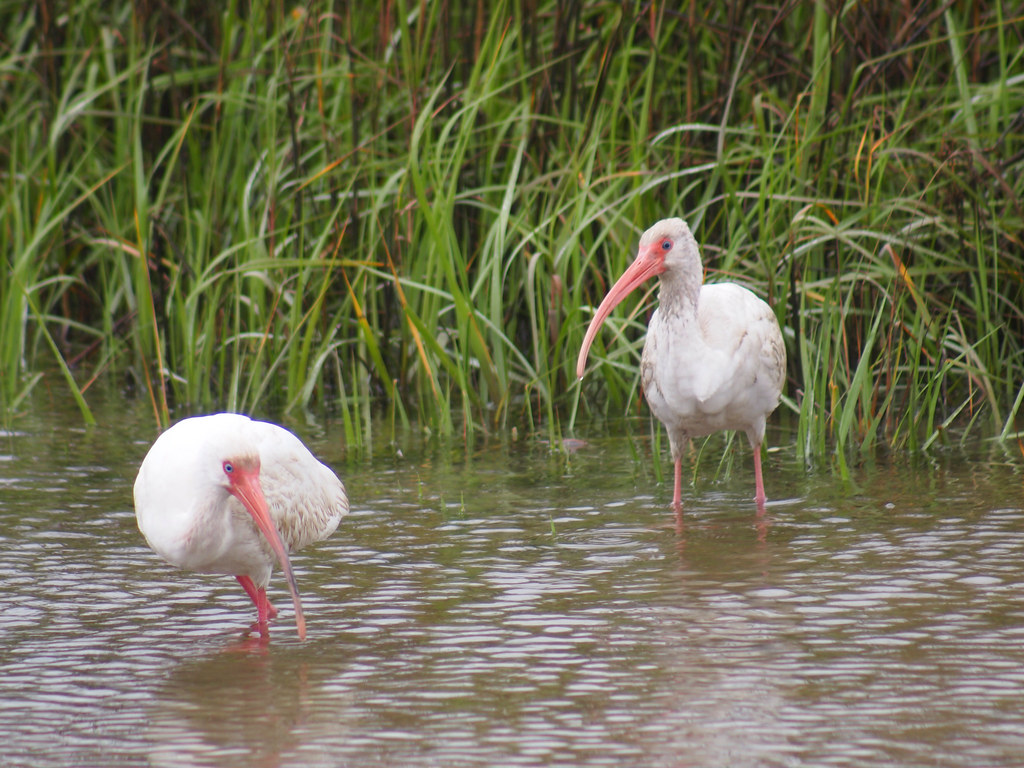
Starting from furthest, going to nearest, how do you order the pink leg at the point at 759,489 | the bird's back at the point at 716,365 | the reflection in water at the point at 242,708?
the bird's back at the point at 716,365 → the pink leg at the point at 759,489 → the reflection in water at the point at 242,708

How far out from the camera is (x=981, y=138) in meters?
7.62

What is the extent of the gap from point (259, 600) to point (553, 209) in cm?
347

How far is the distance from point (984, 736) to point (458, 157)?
14.8ft

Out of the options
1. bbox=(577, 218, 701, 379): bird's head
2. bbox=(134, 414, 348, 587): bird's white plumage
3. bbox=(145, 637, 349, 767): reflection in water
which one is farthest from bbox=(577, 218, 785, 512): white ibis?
bbox=(145, 637, 349, 767): reflection in water

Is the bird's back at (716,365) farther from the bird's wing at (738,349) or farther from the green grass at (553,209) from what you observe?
the green grass at (553,209)

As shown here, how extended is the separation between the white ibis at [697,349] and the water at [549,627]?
13.2 inches

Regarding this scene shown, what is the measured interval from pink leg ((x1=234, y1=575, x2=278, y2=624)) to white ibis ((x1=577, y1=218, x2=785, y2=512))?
1.89m

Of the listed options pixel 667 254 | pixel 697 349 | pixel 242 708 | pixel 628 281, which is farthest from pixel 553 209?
pixel 242 708

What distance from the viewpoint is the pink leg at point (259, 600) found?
491 centimetres

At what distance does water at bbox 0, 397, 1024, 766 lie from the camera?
3807mm

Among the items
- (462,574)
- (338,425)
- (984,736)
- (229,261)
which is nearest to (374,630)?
(462,574)

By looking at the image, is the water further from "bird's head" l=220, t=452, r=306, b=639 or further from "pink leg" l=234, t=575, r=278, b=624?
"bird's head" l=220, t=452, r=306, b=639

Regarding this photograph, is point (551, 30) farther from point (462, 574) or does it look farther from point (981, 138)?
point (462, 574)

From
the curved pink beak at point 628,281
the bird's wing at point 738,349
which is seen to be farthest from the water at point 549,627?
the curved pink beak at point 628,281
